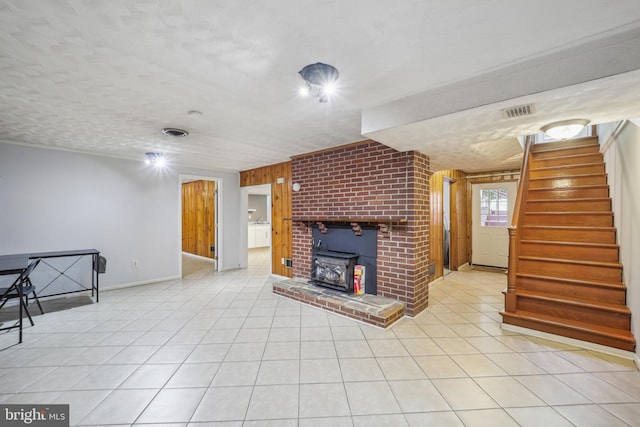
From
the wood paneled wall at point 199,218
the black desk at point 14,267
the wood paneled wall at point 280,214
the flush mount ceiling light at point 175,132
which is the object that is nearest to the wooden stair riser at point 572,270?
the wood paneled wall at point 280,214

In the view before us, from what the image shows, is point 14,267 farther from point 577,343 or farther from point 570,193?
point 570,193

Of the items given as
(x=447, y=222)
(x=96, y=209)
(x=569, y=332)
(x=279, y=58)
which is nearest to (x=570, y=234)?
(x=569, y=332)

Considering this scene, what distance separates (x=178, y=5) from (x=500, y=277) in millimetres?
6182

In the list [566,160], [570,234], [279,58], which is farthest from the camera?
[566,160]

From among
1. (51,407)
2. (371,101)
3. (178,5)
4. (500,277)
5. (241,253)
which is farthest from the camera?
(241,253)

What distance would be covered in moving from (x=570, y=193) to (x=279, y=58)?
14.7 ft

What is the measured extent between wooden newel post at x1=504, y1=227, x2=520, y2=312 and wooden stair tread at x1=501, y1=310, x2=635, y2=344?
0.32ft

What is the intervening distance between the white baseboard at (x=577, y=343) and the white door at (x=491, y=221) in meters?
3.46

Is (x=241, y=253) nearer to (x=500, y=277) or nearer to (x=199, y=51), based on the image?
(x=199, y=51)

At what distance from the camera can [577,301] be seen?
271 centimetres

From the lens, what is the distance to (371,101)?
2.28m

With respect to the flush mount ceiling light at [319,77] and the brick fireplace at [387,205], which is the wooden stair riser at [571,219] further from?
the flush mount ceiling light at [319,77]

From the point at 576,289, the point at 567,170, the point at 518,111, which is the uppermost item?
the point at 518,111

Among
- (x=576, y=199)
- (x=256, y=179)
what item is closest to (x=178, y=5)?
(x=256, y=179)
